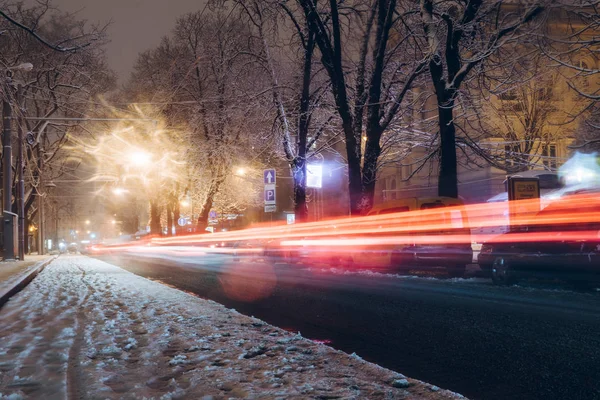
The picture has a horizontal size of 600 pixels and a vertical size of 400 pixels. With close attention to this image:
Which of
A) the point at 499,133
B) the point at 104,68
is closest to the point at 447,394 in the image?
the point at 104,68

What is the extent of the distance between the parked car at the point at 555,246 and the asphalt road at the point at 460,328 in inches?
17.0

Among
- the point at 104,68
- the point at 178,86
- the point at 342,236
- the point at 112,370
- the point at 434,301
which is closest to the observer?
the point at 112,370

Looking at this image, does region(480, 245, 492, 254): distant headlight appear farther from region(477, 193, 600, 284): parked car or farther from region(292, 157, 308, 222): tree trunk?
region(292, 157, 308, 222): tree trunk

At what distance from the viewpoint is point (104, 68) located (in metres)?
33.2

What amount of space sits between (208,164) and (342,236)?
19.0 m

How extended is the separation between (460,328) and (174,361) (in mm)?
3839

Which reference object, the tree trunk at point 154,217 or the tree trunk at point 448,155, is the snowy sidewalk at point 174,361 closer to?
the tree trunk at point 448,155

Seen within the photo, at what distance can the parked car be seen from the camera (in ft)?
39.2

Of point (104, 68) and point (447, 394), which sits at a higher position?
point (104, 68)

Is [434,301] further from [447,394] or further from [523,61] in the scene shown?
[523,61]

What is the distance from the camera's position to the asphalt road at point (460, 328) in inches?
208

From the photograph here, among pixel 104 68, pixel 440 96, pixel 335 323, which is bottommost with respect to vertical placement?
pixel 335 323

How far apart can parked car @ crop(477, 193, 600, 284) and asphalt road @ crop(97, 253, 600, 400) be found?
0.43 m

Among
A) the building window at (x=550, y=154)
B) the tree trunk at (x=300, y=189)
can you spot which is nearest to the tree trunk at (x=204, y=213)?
the tree trunk at (x=300, y=189)
